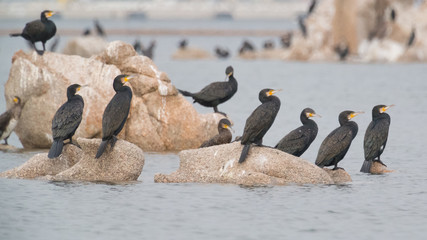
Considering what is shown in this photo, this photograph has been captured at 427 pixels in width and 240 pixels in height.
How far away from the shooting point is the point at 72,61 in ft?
63.9

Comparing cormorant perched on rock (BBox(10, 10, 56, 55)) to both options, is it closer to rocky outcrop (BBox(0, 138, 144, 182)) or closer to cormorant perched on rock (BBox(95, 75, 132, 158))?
cormorant perched on rock (BBox(95, 75, 132, 158))

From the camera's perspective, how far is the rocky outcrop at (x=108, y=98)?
1900cm

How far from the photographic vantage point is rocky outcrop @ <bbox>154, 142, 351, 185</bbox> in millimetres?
Answer: 13688

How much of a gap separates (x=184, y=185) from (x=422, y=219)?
Answer: 3.88 metres

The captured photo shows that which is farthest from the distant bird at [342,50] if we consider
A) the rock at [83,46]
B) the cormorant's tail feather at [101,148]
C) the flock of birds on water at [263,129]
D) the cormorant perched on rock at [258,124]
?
the cormorant's tail feather at [101,148]

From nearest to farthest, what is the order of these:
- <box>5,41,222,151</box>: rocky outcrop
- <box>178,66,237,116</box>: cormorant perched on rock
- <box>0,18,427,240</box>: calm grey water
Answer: <box>0,18,427,240</box>: calm grey water, <box>178,66,237,116</box>: cormorant perched on rock, <box>5,41,222,151</box>: rocky outcrop

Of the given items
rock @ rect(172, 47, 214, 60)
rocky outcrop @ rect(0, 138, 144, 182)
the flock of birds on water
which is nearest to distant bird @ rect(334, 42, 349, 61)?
rock @ rect(172, 47, 214, 60)

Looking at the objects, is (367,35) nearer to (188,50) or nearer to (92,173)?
(188,50)

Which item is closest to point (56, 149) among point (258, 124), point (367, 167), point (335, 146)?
point (258, 124)

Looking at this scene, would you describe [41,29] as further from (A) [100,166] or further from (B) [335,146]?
(B) [335,146]

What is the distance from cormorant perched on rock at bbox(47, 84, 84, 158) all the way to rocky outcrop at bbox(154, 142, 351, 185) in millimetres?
1905

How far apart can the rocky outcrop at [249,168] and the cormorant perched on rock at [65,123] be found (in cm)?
191

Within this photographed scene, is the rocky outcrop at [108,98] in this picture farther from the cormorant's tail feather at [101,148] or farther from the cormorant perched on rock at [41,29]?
the cormorant's tail feather at [101,148]

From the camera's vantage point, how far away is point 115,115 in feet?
46.3
